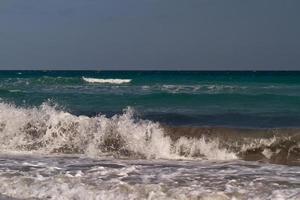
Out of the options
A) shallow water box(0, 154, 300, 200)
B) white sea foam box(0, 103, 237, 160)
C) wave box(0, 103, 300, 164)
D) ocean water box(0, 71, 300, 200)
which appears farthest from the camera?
white sea foam box(0, 103, 237, 160)

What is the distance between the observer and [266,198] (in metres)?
6.95

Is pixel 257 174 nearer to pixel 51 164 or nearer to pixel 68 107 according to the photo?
pixel 51 164

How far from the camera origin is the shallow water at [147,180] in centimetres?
726

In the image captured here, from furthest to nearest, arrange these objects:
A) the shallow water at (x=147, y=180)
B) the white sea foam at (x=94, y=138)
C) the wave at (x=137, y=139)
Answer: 1. the white sea foam at (x=94, y=138)
2. the wave at (x=137, y=139)
3. the shallow water at (x=147, y=180)

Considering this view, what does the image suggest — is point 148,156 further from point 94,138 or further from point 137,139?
point 94,138

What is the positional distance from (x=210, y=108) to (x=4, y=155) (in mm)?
10952

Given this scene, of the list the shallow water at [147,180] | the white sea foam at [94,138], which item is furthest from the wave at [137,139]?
the shallow water at [147,180]

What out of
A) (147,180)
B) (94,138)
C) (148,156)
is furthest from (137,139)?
(147,180)

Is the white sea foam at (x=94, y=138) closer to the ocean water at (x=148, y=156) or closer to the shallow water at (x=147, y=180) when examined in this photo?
the ocean water at (x=148, y=156)

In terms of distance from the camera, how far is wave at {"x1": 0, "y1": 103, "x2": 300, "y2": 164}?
11.2 meters

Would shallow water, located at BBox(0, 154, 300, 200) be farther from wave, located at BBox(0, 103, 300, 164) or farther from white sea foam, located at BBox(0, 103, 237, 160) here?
white sea foam, located at BBox(0, 103, 237, 160)

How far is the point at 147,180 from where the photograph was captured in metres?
8.00

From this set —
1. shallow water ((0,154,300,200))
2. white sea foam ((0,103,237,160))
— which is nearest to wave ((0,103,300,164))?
white sea foam ((0,103,237,160))

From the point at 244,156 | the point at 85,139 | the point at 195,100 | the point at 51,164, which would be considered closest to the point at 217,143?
the point at 244,156
